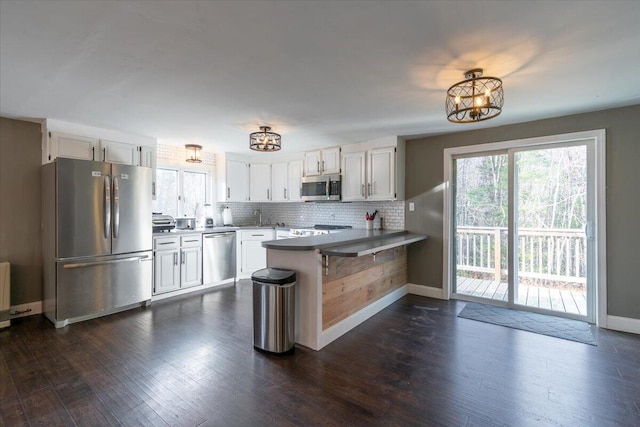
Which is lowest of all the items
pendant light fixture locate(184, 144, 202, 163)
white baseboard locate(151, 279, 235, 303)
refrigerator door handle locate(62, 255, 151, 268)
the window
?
white baseboard locate(151, 279, 235, 303)

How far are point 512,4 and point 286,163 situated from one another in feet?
14.5

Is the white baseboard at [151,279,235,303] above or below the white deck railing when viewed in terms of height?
below

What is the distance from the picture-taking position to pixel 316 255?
272 centimetres

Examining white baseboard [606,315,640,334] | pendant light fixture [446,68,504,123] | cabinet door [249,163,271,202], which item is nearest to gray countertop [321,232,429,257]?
pendant light fixture [446,68,504,123]

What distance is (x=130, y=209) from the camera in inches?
148

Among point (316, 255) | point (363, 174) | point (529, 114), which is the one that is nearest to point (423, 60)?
point (316, 255)

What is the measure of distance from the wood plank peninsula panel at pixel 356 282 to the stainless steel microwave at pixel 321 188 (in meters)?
1.35

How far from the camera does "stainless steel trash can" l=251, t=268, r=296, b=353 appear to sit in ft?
8.67

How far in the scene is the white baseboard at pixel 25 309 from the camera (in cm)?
352

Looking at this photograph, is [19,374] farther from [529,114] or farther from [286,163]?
[529,114]

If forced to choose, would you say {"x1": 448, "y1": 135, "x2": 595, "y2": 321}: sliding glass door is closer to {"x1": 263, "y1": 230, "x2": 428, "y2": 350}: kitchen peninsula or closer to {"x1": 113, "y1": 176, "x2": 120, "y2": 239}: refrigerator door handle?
{"x1": 263, "y1": 230, "x2": 428, "y2": 350}: kitchen peninsula

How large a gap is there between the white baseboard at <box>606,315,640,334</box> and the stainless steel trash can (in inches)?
134

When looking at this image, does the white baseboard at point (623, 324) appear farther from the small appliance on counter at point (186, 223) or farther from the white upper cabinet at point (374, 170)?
the small appliance on counter at point (186, 223)

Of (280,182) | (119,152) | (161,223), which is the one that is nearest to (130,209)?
(161,223)
